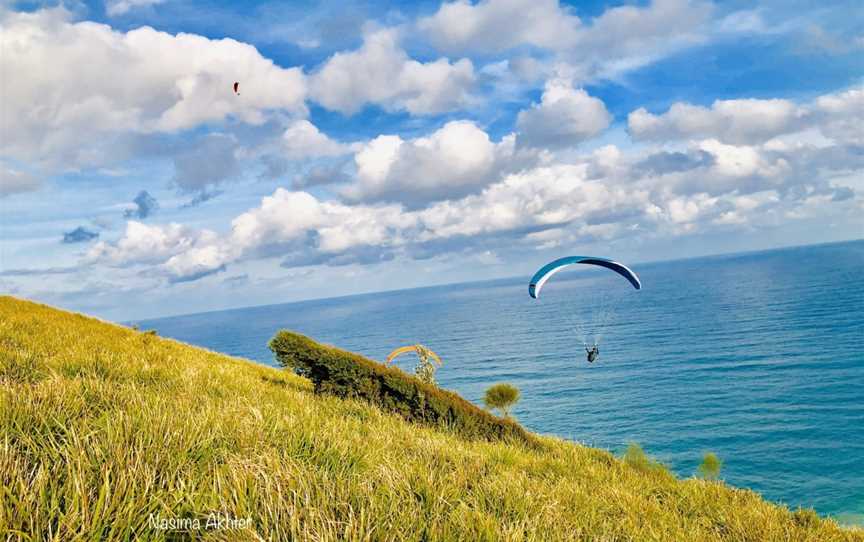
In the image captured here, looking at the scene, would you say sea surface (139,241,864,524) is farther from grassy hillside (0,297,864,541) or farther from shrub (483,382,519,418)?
grassy hillside (0,297,864,541)

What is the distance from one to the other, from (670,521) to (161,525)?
21.1 ft

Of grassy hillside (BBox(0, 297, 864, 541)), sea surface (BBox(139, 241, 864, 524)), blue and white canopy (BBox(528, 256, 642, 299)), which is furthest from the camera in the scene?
sea surface (BBox(139, 241, 864, 524))

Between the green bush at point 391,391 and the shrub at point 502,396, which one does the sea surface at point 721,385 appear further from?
the green bush at point 391,391

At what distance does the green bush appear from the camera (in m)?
12.0

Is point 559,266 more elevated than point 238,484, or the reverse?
point 559,266

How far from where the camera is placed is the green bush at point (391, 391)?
12.0m

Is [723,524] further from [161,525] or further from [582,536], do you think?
[161,525]

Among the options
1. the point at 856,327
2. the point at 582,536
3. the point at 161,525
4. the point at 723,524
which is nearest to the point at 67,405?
the point at 161,525

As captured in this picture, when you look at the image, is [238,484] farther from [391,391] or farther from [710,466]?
[710,466]

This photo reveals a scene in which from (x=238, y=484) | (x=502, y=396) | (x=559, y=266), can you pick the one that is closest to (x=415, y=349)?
(x=502, y=396)

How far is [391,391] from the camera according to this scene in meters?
12.4

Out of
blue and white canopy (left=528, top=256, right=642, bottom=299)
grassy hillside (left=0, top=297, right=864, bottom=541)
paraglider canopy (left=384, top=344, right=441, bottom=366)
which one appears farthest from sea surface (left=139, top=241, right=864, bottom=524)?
grassy hillside (left=0, top=297, right=864, bottom=541)

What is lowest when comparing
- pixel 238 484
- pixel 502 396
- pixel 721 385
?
pixel 721 385

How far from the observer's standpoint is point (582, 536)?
4074 mm
